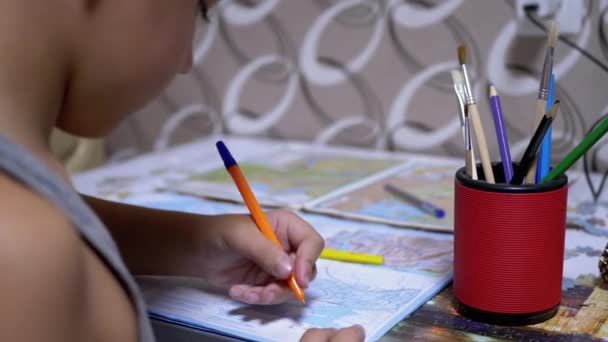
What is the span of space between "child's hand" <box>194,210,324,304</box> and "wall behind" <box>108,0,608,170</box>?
470mm

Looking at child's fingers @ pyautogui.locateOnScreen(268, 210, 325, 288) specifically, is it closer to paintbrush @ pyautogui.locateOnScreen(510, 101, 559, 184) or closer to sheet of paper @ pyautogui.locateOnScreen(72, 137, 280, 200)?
paintbrush @ pyautogui.locateOnScreen(510, 101, 559, 184)

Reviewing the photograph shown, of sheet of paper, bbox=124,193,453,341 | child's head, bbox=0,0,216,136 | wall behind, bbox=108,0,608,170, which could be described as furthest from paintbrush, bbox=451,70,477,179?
wall behind, bbox=108,0,608,170

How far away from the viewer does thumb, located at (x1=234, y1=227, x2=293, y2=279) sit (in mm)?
551

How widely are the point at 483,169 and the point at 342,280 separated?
164mm

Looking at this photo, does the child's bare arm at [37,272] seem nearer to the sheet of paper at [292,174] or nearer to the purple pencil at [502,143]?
the purple pencil at [502,143]

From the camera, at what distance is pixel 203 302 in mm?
581

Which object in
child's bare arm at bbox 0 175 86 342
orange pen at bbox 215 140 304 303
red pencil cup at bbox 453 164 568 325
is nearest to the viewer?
child's bare arm at bbox 0 175 86 342

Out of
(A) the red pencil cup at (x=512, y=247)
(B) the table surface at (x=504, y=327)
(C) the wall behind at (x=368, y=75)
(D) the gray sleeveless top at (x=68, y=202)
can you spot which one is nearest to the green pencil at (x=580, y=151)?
(A) the red pencil cup at (x=512, y=247)

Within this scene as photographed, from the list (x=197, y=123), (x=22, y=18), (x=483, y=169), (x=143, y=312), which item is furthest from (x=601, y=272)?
(x=197, y=123)

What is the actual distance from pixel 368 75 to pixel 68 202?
2.43 feet

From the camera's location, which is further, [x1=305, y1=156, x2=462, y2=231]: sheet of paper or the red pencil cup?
[x1=305, y1=156, x2=462, y2=231]: sheet of paper

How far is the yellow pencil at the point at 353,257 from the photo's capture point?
65 cm

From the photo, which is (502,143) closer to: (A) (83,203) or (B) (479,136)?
(B) (479,136)

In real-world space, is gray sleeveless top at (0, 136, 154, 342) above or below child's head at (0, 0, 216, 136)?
below
